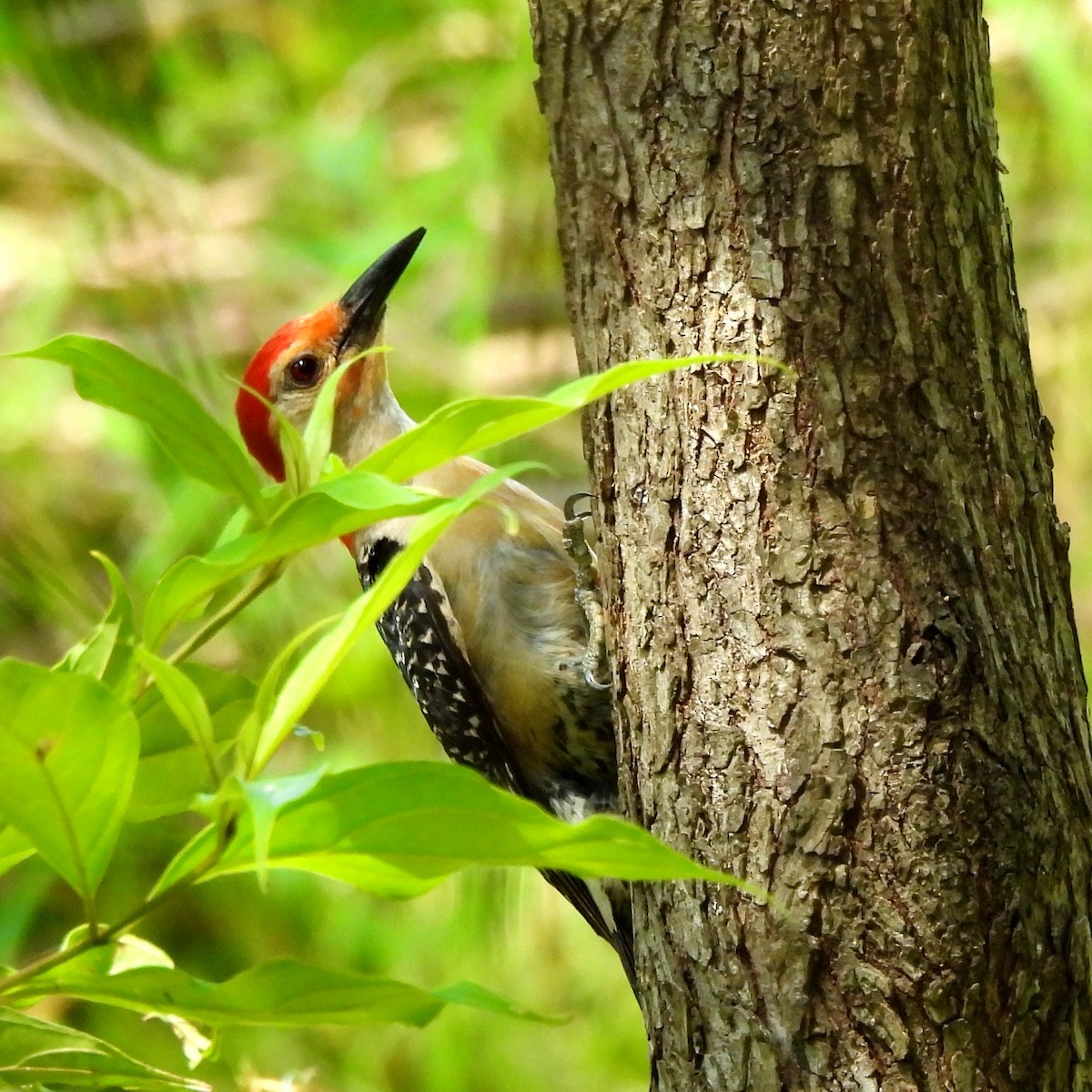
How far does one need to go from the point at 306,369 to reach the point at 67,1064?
1.85m

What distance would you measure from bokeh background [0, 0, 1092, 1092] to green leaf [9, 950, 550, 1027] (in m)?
2.14

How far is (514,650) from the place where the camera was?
2557 mm

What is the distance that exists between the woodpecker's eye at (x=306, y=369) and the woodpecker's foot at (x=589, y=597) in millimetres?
705

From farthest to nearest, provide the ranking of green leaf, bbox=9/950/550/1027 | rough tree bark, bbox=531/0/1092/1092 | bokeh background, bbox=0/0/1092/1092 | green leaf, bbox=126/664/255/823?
1. bokeh background, bbox=0/0/1092/1092
2. rough tree bark, bbox=531/0/1092/1092
3. green leaf, bbox=126/664/255/823
4. green leaf, bbox=9/950/550/1027

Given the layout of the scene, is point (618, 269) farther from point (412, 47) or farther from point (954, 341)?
point (412, 47)

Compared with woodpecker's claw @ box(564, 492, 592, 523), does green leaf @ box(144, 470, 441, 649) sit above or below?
below

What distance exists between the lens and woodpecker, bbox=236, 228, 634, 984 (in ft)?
8.11

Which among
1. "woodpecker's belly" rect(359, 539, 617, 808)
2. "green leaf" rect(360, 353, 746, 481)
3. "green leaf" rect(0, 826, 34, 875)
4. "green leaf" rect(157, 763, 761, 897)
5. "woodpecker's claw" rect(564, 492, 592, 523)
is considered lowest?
"green leaf" rect(157, 763, 761, 897)

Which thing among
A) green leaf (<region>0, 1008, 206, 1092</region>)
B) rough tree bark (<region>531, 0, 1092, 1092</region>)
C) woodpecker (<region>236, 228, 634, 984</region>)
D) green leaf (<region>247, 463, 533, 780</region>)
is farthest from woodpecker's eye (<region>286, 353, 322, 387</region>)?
green leaf (<region>247, 463, 533, 780</region>)

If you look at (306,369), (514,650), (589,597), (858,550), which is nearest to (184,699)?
(858,550)

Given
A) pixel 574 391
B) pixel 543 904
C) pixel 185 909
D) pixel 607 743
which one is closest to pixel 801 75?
pixel 574 391

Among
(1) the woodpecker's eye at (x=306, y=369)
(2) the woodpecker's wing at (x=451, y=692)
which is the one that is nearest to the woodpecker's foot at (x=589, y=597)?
(2) the woodpecker's wing at (x=451, y=692)

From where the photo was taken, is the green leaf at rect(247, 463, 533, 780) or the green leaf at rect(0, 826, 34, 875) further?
the green leaf at rect(0, 826, 34, 875)

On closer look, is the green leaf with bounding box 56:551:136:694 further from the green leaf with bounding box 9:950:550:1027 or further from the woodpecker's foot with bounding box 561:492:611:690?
the woodpecker's foot with bounding box 561:492:611:690
